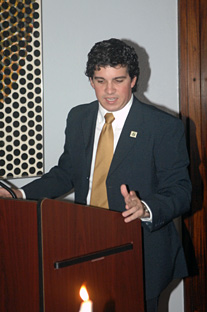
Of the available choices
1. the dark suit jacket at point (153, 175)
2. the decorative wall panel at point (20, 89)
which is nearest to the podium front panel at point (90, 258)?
the dark suit jacket at point (153, 175)

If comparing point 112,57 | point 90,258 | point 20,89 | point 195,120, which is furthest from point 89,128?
point 195,120

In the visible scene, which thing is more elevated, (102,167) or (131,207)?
(102,167)

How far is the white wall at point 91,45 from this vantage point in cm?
244

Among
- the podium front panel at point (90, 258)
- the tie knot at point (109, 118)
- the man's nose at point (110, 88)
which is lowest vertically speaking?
the podium front panel at point (90, 258)

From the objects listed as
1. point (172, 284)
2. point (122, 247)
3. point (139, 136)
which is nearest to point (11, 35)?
point (139, 136)

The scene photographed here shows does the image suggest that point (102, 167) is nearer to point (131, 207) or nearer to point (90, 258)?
point (131, 207)

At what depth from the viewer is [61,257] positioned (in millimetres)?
1192

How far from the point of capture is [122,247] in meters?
1.38

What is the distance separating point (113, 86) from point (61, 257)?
0.91 metres

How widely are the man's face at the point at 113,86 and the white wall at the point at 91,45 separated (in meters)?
0.58

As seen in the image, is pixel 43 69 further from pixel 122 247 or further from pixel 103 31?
pixel 122 247

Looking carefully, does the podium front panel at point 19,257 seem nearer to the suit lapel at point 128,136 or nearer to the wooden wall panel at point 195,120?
the suit lapel at point 128,136

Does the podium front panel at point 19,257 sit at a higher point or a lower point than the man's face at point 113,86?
lower

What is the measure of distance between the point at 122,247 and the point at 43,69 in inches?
53.3
